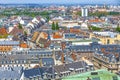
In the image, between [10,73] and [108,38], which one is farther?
[108,38]

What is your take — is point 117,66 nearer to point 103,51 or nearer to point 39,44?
point 103,51

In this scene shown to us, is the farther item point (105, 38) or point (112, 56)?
point (105, 38)

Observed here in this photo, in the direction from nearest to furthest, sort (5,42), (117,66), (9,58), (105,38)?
(117,66) → (9,58) → (5,42) → (105,38)

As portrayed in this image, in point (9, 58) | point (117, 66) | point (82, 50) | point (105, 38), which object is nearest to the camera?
point (117, 66)

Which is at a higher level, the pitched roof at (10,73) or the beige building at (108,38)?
the pitched roof at (10,73)

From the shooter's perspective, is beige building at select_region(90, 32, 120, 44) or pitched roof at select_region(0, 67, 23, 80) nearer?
pitched roof at select_region(0, 67, 23, 80)

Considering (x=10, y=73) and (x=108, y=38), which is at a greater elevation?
(x=10, y=73)

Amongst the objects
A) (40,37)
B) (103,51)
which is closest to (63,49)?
(103,51)

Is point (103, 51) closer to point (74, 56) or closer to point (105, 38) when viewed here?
point (74, 56)

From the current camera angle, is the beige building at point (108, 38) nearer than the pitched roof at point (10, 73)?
No

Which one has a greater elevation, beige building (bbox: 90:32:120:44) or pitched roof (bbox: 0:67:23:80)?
pitched roof (bbox: 0:67:23:80)
